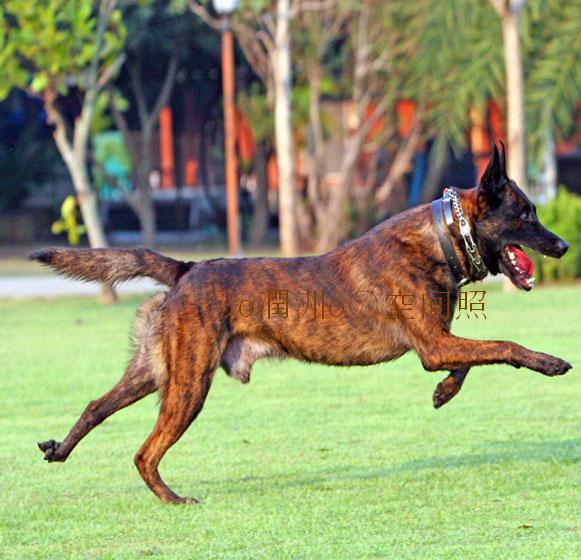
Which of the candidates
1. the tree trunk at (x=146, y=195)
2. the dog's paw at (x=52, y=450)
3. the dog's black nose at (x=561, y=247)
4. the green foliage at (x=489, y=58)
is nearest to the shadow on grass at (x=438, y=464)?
the dog's paw at (x=52, y=450)

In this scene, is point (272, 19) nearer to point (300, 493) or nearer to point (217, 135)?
point (217, 135)

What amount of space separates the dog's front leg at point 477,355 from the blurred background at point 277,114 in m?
10.0

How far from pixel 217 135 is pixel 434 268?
26190mm

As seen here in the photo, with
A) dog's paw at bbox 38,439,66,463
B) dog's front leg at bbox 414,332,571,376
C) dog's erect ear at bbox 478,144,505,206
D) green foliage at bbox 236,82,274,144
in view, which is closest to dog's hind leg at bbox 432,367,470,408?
dog's front leg at bbox 414,332,571,376

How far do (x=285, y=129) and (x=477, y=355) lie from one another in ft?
54.0

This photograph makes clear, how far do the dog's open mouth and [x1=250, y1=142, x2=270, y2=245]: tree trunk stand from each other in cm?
2202

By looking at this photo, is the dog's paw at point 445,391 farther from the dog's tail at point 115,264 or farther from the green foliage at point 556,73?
the green foliage at point 556,73

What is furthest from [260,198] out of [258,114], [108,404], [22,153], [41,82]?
[108,404]

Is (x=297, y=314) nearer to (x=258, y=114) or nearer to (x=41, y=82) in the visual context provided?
(x=41, y=82)

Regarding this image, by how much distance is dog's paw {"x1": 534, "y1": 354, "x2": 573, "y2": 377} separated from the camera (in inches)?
250

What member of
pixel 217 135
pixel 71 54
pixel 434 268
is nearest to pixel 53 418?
pixel 434 268

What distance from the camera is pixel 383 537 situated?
569cm

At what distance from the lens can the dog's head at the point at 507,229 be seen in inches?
259

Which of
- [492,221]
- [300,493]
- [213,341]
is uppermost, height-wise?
[492,221]
